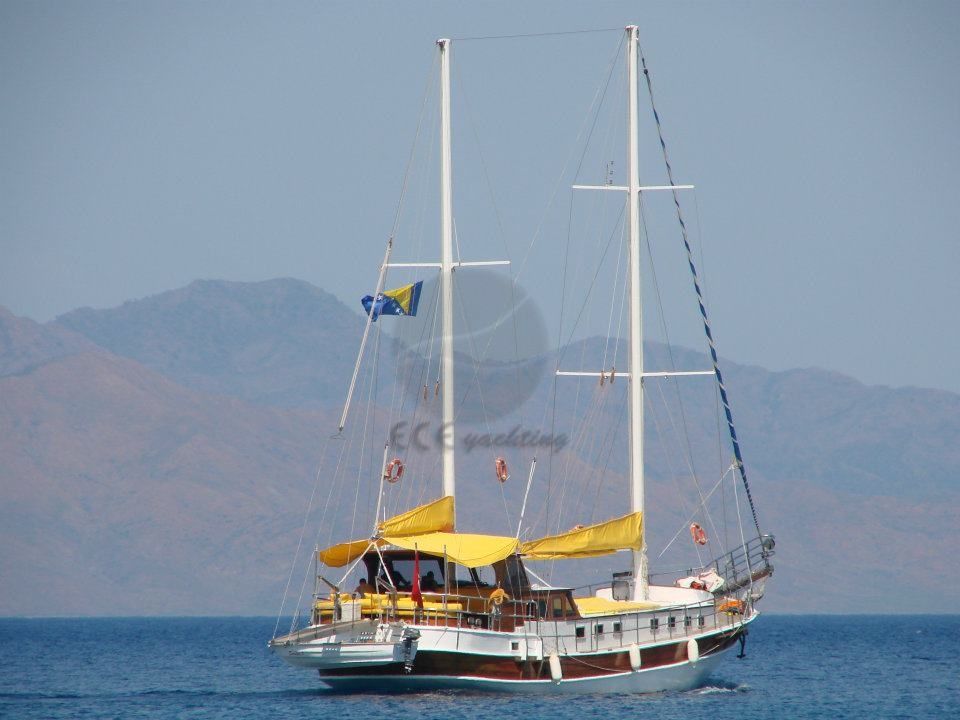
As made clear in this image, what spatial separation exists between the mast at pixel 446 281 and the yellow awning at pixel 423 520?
26.7 inches

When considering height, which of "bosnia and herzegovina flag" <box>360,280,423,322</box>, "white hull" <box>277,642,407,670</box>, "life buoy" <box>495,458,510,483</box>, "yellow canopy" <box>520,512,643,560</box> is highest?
"bosnia and herzegovina flag" <box>360,280,423,322</box>

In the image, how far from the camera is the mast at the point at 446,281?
57.0 metres

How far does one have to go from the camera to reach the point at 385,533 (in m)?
55.9

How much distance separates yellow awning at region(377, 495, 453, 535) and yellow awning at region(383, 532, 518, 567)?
24cm

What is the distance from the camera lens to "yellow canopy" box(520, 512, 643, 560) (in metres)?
57.9

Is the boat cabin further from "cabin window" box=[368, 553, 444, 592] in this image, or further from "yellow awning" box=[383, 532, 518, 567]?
"yellow awning" box=[383, 532, 518, 567]

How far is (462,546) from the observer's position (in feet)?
183

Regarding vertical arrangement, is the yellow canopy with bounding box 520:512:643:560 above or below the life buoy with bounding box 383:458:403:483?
below

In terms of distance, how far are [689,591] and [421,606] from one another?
426 inches

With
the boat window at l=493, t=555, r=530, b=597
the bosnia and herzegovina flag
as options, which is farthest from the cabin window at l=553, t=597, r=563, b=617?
the bosnia and herzegovina flag

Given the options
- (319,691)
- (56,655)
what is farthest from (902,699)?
(56,655)

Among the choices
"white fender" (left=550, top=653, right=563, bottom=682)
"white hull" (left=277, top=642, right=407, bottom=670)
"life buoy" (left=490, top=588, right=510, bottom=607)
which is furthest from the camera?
"white fender" (left=550, top=653, right=563, bottom=682)

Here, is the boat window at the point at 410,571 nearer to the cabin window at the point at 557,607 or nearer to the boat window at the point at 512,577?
the boat window at the point at 512,577

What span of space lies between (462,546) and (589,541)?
4875 millimetres
